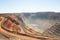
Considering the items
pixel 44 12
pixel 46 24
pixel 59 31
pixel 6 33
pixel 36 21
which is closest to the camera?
pixel 6 33

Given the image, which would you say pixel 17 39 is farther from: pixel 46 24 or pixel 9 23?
pixel 46 24

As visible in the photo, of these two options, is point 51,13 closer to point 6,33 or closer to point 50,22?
point 50,22

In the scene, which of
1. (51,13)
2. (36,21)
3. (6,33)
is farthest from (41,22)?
(6,33)

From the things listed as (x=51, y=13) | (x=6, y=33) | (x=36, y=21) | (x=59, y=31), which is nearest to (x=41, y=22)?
(x=36, y=21)

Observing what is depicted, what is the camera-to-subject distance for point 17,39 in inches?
893

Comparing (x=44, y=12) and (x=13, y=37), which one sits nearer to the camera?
(x=13, y=37)

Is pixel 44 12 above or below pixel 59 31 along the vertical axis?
above

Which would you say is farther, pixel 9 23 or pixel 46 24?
pixel 46 24

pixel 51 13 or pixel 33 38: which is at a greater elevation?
pixel 51 13

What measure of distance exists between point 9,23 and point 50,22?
2912 centimetres

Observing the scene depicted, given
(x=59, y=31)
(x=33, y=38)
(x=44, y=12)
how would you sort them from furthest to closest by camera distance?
1. (x=44, y=12)
2. (x=59, y=31)
3. (x=33, y=38)

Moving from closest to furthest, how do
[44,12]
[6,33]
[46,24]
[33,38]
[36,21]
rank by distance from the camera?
[33,38] < [6,33] < [46,24] < [36,21] < [44,12]

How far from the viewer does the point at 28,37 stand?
75.5 feet

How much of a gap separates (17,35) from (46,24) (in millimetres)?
39636
